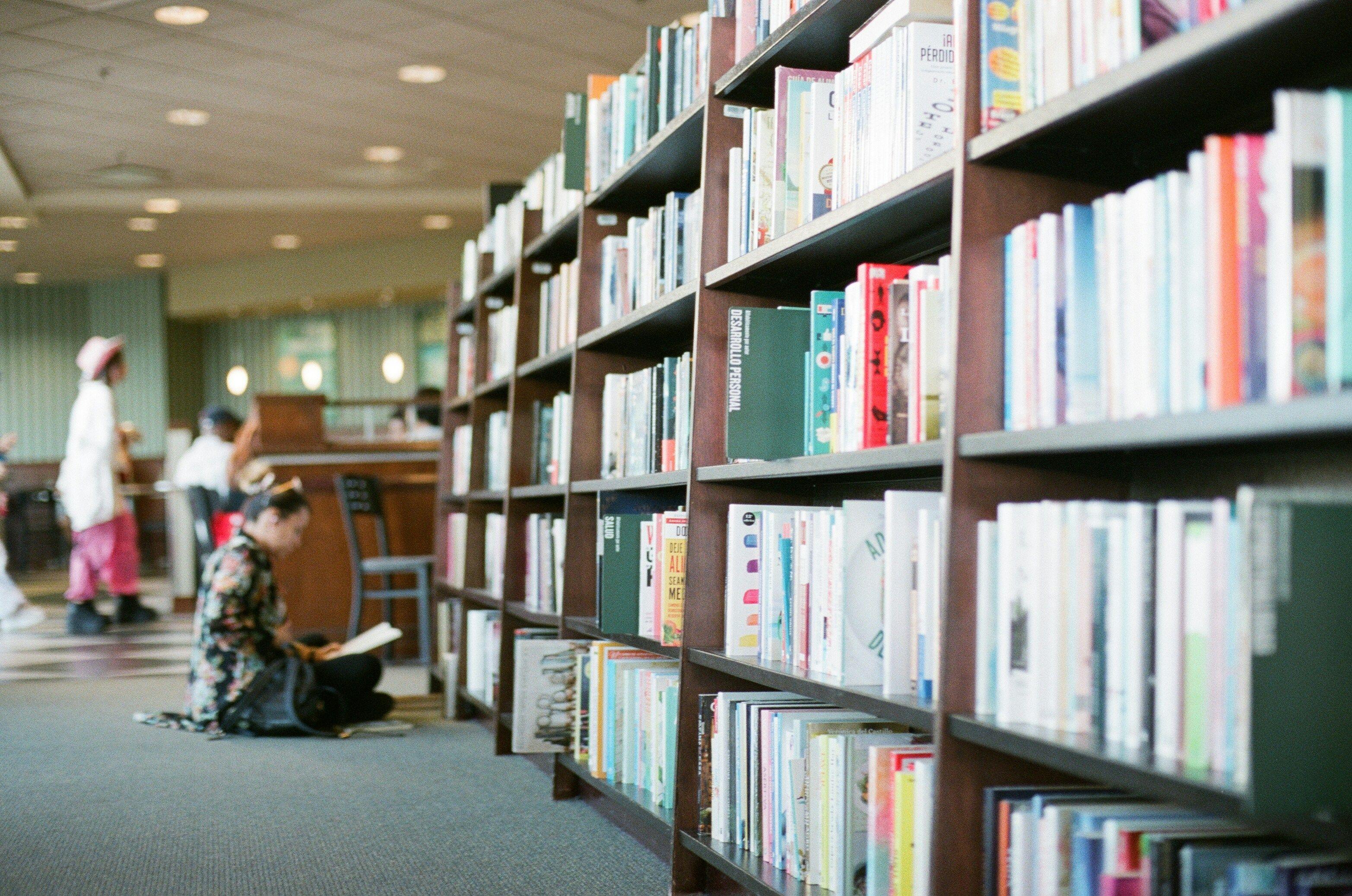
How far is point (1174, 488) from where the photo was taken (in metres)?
1.75

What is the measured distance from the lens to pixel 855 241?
2279 millimetres

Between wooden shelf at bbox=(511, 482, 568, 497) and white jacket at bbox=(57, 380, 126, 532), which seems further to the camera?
white jacket at bbox=(57, 380, 126, 532)

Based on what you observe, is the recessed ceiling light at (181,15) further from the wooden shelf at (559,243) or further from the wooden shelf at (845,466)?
the wooden shelf at (845,466)

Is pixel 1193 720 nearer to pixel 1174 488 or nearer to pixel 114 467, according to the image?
pixel 1174 488

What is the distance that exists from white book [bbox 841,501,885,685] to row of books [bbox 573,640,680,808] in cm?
76

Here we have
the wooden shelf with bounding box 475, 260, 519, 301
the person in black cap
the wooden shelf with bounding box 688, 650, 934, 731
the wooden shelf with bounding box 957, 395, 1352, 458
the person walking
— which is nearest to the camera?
the wooden shelf with bounding box 957, 395, 1352, 458

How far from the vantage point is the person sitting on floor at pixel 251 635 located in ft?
14.0

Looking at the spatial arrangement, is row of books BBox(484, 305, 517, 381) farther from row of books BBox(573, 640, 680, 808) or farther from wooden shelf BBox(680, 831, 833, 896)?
wooden shelf BBox(680, 831, 833, 896)

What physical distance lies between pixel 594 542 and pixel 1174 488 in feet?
6.75

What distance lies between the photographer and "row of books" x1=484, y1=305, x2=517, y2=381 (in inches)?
175

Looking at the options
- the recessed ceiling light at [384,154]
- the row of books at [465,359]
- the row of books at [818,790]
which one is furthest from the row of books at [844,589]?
the recessed ceiling light at [384,154]

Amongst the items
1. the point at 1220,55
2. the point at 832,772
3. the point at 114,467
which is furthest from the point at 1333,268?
the point at 114,467

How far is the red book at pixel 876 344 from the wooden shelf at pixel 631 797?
1074 millimetres

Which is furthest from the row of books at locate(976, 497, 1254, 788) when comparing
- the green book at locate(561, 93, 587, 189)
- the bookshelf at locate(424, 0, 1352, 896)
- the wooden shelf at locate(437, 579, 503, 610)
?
the wooden shelf at locate(437, 579, 503, 610)
